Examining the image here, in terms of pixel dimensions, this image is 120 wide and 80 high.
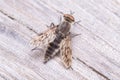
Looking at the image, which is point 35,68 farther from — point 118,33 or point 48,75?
point 118,33

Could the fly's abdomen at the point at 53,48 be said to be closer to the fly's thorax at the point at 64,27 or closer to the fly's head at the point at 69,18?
the fly's thorax at the point at 64,27

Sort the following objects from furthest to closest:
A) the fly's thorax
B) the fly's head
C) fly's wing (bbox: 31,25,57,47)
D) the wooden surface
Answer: the fly's thorax → the fly's head → fly's wing (bbox: 31,25,57,47) → the wooden surface

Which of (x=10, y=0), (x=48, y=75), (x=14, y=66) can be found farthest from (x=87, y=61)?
(x=10, y=0)

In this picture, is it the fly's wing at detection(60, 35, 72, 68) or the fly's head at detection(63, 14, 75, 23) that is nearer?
the fly's wing at detection(60, 35, 72, 68)

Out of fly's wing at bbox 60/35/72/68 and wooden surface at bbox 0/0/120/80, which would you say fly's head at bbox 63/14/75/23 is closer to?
wooden surface at bbox 0/0/120/80

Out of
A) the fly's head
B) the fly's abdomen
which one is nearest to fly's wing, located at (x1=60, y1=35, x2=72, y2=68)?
the fly's abdomen

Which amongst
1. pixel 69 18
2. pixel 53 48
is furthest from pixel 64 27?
pixel 53 48

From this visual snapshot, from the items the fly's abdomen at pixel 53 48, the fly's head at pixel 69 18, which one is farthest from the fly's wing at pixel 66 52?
the fly's head at pixel 69 18
